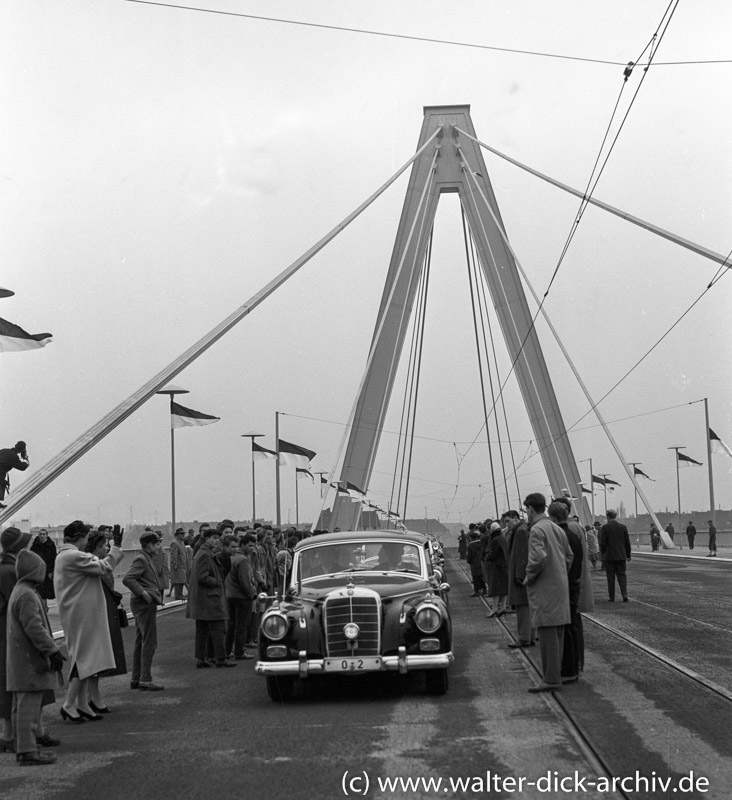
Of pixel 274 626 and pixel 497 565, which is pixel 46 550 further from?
pixel 497 565

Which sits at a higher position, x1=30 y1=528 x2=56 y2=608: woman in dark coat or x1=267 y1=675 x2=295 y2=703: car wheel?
x1=30 y1=528 x2=56 y2=608: woman in dark coat

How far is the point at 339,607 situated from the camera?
8.72m

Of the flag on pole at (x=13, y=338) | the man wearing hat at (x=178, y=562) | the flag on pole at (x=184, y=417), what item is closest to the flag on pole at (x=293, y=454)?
the flag on pole at (x=184, y=417)

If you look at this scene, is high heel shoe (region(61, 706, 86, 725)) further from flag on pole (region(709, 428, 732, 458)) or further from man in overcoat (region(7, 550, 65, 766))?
flag on pole (region(709, 428, 732, 458))

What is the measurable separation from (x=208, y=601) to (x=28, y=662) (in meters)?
3.92

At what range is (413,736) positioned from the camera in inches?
265

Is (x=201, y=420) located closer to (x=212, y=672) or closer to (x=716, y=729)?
(x=212, y=672)

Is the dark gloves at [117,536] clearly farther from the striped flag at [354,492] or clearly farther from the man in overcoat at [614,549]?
the striped flag at [354,492]

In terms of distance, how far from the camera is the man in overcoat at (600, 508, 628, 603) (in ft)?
53.9

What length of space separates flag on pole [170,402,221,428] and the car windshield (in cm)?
1986

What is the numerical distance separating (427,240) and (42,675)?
2254 centimetres

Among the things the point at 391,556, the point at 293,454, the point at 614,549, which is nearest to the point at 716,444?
the point at 293,454

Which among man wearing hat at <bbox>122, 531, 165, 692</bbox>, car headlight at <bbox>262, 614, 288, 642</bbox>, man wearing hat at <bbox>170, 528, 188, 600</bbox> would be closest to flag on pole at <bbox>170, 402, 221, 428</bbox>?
man wearing hat at <bbox>170, 528, 188, 600</bbox>

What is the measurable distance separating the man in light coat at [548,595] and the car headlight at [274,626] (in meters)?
2.08
